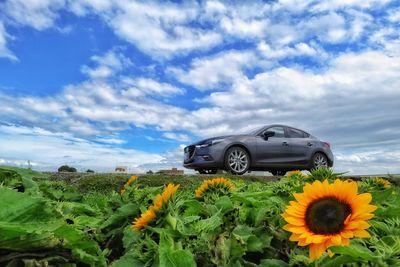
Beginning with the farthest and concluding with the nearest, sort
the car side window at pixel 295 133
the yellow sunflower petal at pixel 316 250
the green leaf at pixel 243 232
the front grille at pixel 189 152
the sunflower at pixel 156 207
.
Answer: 1. the car side window at pixel 295 133
2. the front grille at pixel 189 152
3. the sunflower at pixel 156 207
4. the green leaf at pixel 243 232
5. the yellow sunflower petal at pixel 316 250

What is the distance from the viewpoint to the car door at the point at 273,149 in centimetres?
1642

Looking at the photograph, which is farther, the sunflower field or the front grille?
the front grille

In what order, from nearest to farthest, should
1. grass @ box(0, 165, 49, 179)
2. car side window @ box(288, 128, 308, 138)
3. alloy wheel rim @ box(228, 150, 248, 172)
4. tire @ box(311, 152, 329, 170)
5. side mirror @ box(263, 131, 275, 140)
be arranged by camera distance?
grass @ box(0, 165, 49, 179)
alloy wheel rim @ box(228, 150, 248, 172)
side mirror @ box(263, 131, 275, 140)
car side window @ box(288, 128, 308, 138)
tire @ box(311, 152, 329, 170)

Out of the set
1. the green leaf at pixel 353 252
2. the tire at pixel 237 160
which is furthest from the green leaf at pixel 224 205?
the tire at pixel 237 160

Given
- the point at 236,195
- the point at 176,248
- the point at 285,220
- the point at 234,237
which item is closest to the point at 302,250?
the point at 285,220

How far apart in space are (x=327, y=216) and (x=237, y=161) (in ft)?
47.1

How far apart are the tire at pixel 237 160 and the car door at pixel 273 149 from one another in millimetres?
467

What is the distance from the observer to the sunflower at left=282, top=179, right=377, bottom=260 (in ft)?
4.36

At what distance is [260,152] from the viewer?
1638 centimetres

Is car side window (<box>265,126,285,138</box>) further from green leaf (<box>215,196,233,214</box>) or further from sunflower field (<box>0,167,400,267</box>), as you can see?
green leaf (<box>215,196,233,214</box>)

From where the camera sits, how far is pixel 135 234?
159 cm

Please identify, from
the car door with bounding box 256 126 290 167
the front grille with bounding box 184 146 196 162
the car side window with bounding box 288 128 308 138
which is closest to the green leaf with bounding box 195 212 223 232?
the front grille with bounding box 184 146 196 162

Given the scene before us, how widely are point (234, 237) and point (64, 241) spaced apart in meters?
0.46

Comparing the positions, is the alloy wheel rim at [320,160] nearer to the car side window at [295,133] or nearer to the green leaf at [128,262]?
the car side window at [295,133]
